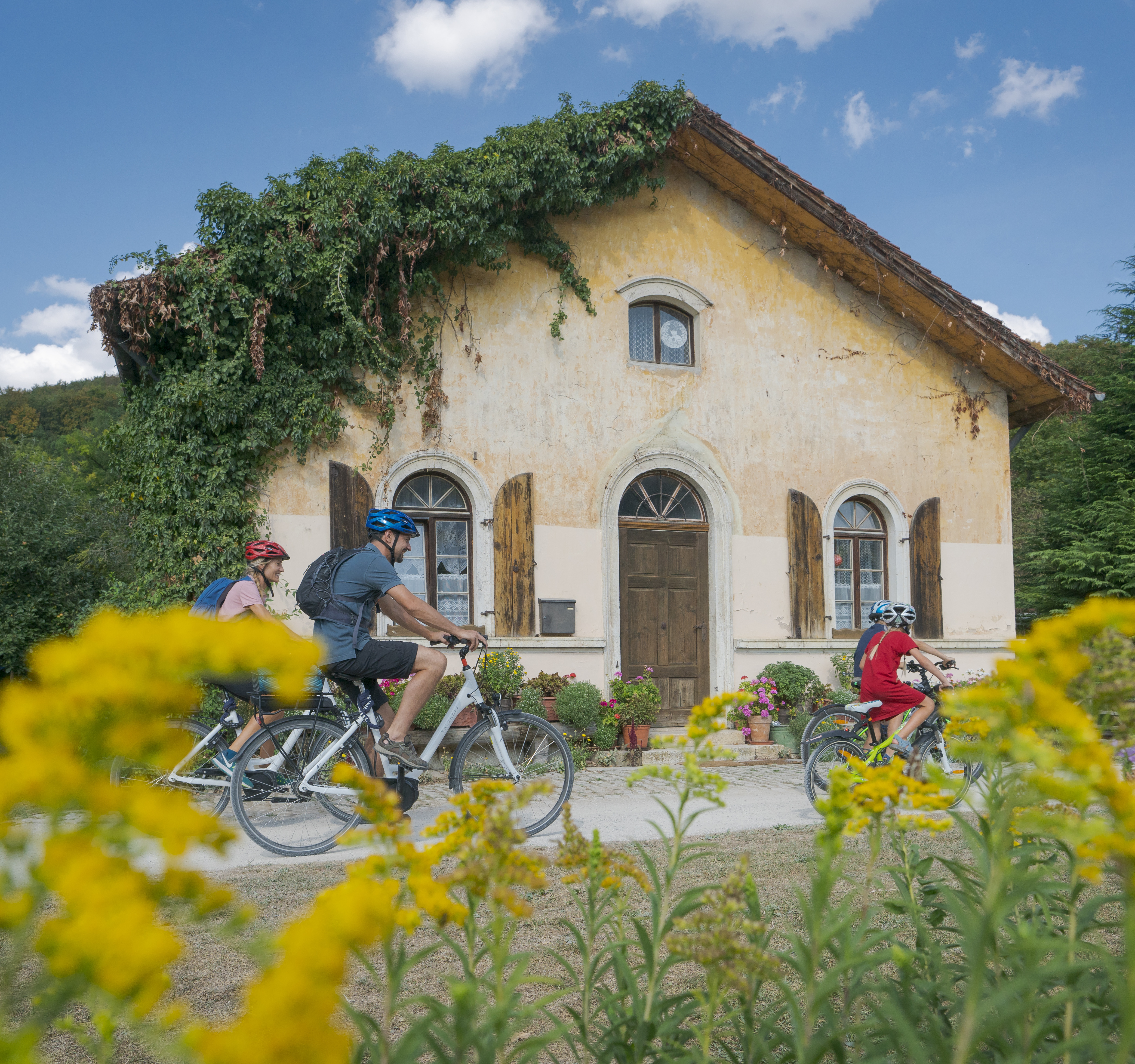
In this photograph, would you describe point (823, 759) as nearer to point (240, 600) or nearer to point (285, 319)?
point (240, 600)

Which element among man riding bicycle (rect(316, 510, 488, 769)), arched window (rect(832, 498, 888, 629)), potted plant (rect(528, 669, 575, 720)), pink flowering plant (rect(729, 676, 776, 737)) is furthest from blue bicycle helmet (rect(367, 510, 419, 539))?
arched window (rect(832, 498, 888, 629))

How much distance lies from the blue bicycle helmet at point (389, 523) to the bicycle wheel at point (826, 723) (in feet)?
12.1

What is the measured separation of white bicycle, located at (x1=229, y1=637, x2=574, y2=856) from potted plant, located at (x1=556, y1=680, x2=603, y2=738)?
3857mm

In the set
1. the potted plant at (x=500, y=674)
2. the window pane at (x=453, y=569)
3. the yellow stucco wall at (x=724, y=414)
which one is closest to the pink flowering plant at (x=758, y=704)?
the yellow stucco wall at (x=724, y=414)

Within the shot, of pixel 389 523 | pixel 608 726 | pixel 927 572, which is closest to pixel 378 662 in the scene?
pixel 389 523

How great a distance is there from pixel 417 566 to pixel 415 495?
0.77m

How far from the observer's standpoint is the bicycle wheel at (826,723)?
759cm

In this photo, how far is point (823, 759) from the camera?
697 cm

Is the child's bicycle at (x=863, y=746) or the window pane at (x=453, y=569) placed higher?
the window pane at (x=453, y=569)

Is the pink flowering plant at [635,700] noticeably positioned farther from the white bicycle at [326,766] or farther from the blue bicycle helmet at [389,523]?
the blue bicycle helmet at [389,523]

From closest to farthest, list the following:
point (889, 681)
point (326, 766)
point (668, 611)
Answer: point (326, 766) → point (889, 681) → point (668, 611)

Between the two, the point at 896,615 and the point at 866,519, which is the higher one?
the point at 866,519

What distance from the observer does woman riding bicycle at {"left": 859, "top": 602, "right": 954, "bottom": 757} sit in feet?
22.1

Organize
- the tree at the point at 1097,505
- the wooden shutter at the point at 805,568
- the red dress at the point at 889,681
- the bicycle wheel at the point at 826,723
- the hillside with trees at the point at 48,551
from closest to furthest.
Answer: the red dress at the point at 889,681 < the bicycle wheel at the point at 826,723 < the wooden shutter at the point at 805,568 < the hillside with trees at the point at 48,551 < the tree at the point at 1097,505
